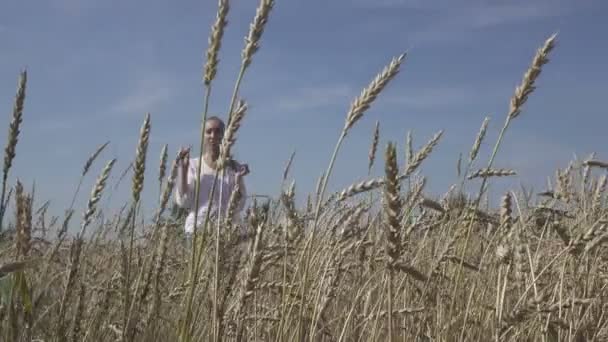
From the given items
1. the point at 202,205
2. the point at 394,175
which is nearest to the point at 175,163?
the point at 394,175

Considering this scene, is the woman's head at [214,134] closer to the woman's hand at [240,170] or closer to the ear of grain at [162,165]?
the woman's hand at [240,170]

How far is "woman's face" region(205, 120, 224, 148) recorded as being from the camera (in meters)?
6.61

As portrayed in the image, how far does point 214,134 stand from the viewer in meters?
6.69

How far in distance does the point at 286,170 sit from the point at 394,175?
1.18 metres

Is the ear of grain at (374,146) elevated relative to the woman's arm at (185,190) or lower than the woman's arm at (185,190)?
lower

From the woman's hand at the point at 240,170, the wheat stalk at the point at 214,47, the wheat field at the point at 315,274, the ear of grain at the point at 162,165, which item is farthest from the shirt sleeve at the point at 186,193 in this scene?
the wheat stalk at the point at 214,47

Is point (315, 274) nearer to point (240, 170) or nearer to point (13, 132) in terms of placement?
point (240, 170)

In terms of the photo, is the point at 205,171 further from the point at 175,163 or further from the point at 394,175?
the point at 394,175

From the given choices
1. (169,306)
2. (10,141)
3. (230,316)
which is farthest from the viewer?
(169,306)

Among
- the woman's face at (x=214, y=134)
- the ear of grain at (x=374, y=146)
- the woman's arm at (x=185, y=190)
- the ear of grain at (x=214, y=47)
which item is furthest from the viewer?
the woman's face at (x=214, y=134)

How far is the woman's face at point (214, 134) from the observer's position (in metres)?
6.61

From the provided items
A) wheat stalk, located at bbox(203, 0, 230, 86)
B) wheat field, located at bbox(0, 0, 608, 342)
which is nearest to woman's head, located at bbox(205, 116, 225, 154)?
wheat field, located at bbox(0, 0, 608, 342)

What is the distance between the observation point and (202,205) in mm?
7309

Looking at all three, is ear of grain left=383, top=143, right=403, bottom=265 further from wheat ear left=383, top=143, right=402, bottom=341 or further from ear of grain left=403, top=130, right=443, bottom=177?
ear of grain left=403, top=130, right=443, bottom=177
